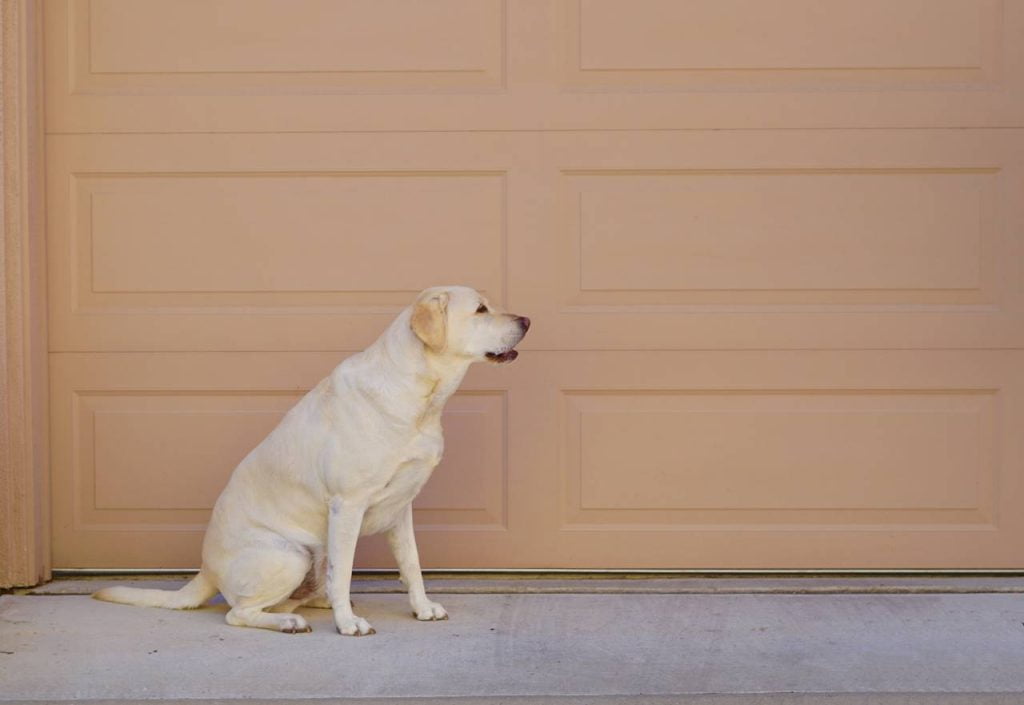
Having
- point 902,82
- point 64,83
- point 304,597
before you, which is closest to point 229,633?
point 304,597

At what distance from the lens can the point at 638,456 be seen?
16.2 feet

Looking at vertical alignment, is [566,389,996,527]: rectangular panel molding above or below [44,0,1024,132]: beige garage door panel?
below

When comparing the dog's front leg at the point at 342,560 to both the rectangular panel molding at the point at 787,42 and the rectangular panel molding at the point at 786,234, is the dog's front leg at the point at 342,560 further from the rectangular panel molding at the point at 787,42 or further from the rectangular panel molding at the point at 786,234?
the rectangular panel molding at the point at 787,42

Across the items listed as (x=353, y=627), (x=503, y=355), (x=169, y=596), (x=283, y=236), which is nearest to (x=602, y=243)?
(x=503, y=355)

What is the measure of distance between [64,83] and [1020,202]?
3.33m

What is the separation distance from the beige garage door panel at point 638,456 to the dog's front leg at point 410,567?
21.7 inches

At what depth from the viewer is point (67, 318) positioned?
4.94 meters

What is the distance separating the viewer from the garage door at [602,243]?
4.89 metres

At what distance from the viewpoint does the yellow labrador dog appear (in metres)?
4.21

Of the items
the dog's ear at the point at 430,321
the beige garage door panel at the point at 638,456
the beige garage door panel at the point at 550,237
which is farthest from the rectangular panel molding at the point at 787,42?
the dog's ear at the point at 430,321

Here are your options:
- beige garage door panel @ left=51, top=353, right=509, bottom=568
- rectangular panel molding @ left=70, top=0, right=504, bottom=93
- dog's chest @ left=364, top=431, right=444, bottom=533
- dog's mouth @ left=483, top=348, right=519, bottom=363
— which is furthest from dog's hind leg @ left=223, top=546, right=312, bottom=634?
rectangular panel molding @ left=70, top=0, right=504, bottom=93

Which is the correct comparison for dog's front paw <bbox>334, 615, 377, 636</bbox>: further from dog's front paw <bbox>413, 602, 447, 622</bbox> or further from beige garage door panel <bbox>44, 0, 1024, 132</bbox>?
beige garage door panel <bbox>44, 0, 1024, 132</bbox>

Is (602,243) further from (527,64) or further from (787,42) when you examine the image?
(787,42)

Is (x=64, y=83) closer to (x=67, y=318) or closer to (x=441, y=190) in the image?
(x=67, y=318)
